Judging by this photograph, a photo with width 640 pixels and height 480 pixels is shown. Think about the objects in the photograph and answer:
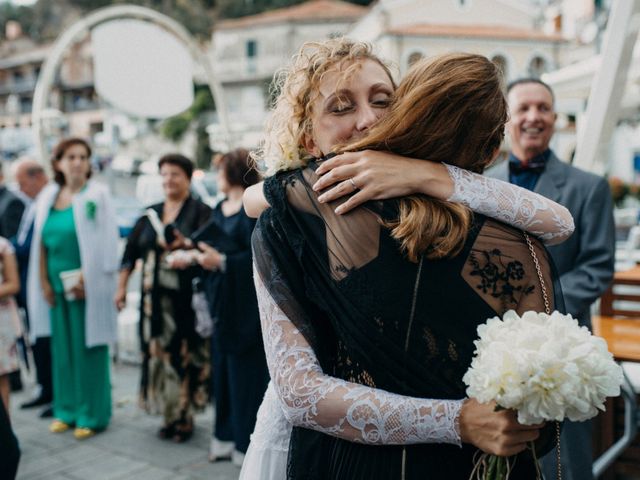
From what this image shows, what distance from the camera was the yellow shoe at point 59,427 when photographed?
5223 mm

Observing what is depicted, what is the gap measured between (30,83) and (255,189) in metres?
76.8

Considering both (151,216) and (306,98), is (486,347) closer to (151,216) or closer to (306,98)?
(306,98)

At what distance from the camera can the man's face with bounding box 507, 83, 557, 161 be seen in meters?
3.26

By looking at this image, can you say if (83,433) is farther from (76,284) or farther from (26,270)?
(26,270)

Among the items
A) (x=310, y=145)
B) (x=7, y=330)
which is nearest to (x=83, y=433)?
(x=7, y=330)

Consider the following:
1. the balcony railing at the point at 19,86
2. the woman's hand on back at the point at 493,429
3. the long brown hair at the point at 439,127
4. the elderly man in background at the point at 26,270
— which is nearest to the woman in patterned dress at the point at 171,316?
the elderly man in background at the point at 26,270

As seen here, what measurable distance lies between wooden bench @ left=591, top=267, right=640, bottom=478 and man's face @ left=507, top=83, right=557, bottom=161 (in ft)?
2.95

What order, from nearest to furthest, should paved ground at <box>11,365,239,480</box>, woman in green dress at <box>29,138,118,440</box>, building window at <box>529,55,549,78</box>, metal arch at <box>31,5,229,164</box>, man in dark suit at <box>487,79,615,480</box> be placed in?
man in dark suit at <box>487,79,615,480</box> → paved ground at <box>11,365,239,480</box> → woman in green dress at <box>29,138,118,440</box> → metal arch at <box>31,5,229,164</box> → building window at <box>529,55,549,78</box>

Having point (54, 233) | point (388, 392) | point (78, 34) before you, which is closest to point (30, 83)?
point (78, 34)

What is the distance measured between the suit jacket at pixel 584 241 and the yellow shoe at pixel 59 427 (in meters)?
4.12

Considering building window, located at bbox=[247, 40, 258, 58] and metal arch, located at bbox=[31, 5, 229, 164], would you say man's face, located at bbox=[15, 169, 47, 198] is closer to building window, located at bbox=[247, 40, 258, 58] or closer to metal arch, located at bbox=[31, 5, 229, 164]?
metal arch, located at bbox=[31, 5, 229, 164]

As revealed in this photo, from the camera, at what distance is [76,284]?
514 centimetres

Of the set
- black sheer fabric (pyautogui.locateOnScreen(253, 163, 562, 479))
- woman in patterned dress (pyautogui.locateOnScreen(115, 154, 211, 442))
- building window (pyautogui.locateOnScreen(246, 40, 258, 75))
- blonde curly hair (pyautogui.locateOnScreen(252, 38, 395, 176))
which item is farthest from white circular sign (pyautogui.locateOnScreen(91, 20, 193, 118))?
building window (pyautogui.locateOnScreen(246, 40, 258, 75))

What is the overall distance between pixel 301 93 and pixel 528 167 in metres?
1.98
